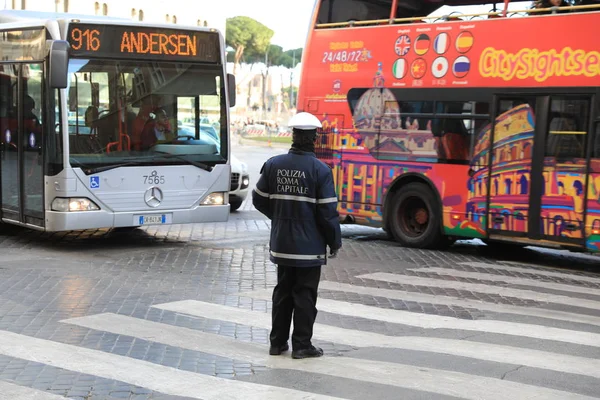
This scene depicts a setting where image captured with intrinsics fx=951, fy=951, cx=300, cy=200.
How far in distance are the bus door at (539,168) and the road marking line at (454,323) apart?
372 cm

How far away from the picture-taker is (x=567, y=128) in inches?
470

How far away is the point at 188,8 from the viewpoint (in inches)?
2953

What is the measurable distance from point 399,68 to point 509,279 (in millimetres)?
4025

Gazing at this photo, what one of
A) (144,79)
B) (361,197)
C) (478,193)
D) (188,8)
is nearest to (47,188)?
(144,79)

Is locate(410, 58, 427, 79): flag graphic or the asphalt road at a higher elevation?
locate(410, 58, 427, 79): flag graphic

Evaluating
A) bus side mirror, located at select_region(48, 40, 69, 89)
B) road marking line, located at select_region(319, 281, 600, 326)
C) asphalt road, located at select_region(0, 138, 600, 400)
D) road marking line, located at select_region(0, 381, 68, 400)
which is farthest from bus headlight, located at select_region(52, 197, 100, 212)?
road marking line, located at select_region(0, 381, 68, 400)

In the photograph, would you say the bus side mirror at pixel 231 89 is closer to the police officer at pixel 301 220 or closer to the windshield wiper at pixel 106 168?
the windshield wiper at pixel 106 168

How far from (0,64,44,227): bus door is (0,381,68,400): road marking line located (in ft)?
21.5

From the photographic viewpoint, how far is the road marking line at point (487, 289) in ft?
32.2

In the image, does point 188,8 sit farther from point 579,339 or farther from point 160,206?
point 579,339

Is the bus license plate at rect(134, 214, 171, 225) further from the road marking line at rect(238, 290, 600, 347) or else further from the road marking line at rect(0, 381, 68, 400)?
the road marking line at rect(0, 381, 68, 400)

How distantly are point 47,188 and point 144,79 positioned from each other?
195cm

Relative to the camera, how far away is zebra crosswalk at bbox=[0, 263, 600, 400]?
618 centimetres

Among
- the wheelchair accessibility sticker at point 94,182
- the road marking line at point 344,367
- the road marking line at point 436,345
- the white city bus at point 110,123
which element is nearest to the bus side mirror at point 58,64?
the white city bus at point 110,123
